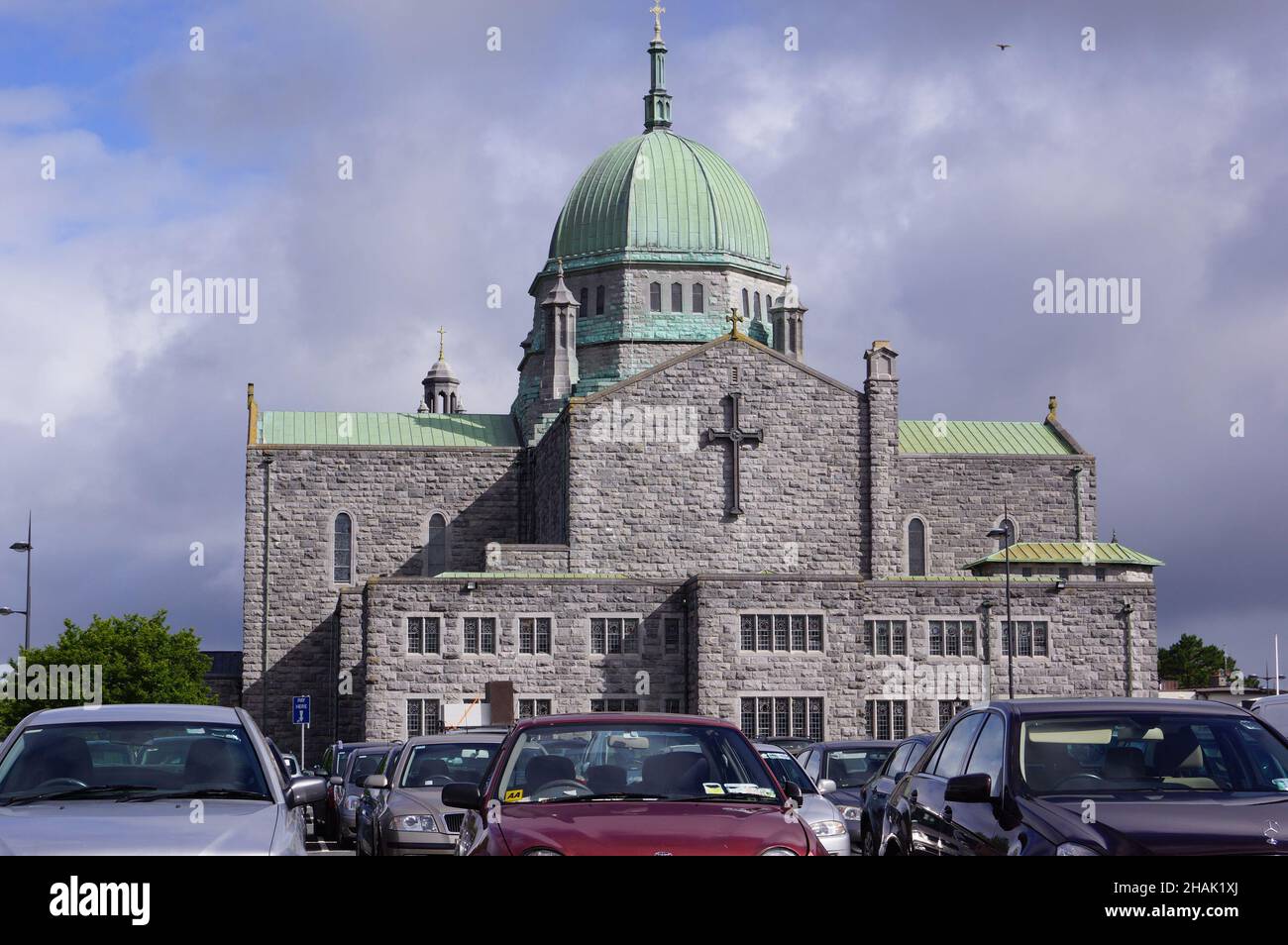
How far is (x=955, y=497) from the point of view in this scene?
6209 cm

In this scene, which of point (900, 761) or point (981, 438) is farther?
point (981, 438)

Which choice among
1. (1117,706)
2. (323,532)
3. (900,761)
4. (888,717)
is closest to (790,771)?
(900,761)

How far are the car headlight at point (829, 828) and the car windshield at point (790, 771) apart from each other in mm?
308

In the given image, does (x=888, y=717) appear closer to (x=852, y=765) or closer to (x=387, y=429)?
(x=387, y=429)

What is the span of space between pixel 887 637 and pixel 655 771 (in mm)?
42437

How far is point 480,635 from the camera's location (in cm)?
5066

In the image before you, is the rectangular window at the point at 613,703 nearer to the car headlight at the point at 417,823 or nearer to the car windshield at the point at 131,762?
the car headlight at the point at 417,823

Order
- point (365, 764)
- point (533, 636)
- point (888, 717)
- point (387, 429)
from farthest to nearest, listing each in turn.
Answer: point (387, 429) → point (888, 717) → point (533, 636) → point (365, 764)

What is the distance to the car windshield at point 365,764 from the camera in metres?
24.1

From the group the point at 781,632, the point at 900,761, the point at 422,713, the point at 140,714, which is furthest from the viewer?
the point at 781,632

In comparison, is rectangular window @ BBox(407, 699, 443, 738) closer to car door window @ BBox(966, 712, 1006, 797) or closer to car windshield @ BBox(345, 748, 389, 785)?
car windshield @ BBox(345, 748, 389, 785)
